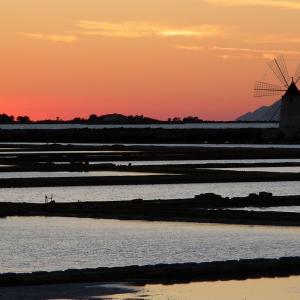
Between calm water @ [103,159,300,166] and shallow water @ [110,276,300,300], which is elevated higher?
calm water @ [103,159,300,166]

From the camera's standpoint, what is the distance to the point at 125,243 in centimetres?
2017

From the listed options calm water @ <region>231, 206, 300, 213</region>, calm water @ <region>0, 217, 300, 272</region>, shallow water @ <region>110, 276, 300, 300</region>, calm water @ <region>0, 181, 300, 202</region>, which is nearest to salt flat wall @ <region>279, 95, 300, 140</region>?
calm water @ <region>0, 181, 300, 202</region>

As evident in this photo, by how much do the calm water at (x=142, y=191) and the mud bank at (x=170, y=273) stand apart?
44.8ft

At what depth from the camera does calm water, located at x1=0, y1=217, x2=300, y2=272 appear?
18.0 metres

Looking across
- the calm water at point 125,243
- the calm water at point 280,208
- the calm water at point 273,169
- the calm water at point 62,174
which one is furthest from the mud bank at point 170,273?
the calm water at point 273,169

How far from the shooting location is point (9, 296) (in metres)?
14.2

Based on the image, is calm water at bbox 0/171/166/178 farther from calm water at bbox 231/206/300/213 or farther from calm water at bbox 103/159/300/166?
calm water at bbox 231/206/300/213

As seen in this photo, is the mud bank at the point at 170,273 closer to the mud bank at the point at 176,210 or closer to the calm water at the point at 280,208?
the mud bank at the point at 176,210

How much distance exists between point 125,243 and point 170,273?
14.6 ft

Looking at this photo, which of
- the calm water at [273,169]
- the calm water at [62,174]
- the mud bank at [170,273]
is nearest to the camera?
the mud bank at [170,273]

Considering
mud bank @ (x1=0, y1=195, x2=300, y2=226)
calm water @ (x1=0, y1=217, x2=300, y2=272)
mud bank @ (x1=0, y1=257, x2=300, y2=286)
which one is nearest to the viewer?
mud bank @ (x1=0, y1=257, x2=300, y2=286)

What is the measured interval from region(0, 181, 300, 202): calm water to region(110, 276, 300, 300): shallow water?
575 inches

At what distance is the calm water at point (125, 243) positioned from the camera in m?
18.0

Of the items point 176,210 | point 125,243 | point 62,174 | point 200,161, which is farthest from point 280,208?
point 200,161
